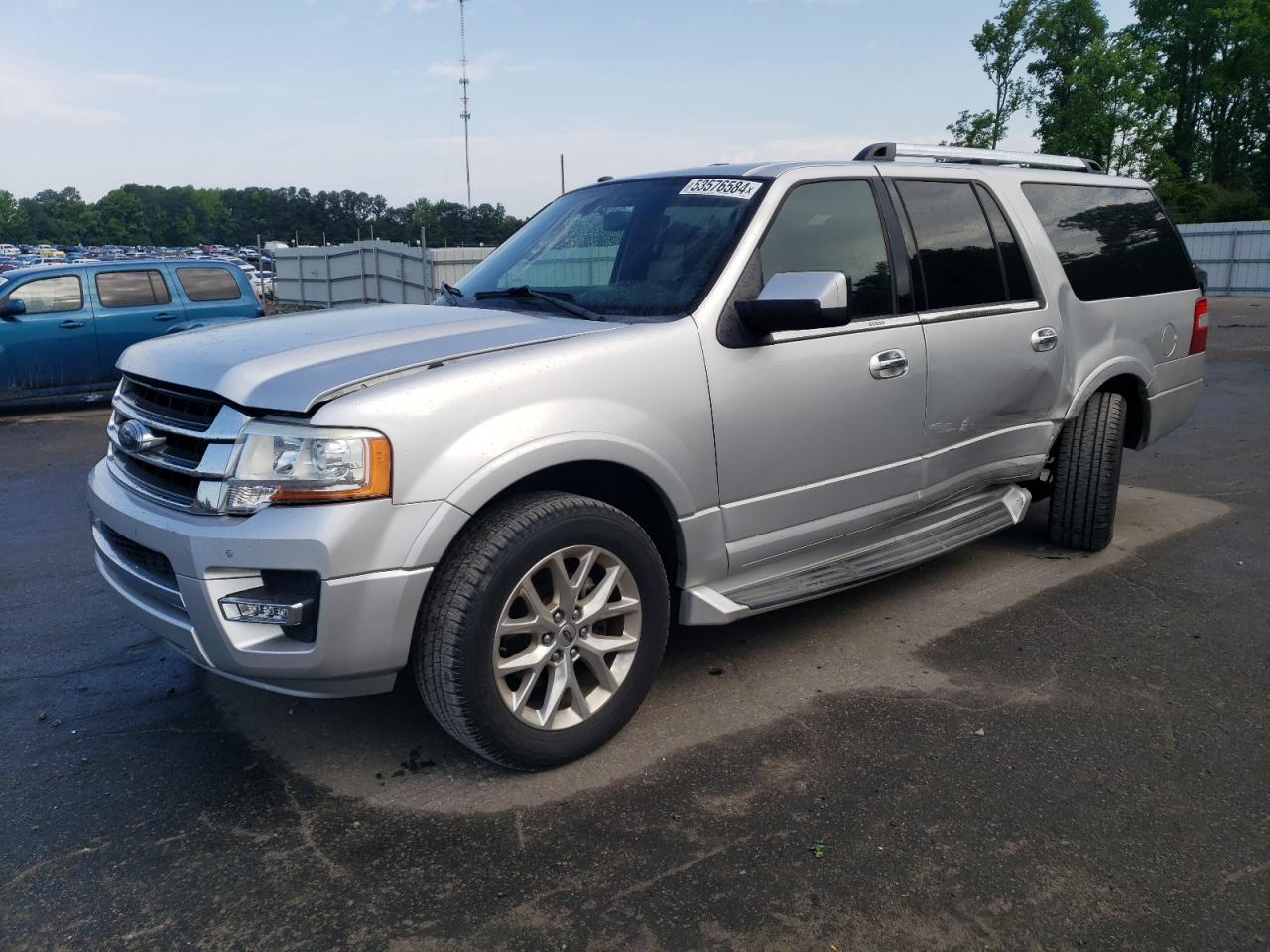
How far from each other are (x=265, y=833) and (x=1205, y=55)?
65832 mm

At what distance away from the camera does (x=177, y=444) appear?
9.91 feet

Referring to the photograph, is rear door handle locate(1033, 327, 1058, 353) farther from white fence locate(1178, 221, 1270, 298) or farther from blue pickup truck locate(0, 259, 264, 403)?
white fence locate(1178, 221, 1270, 298)

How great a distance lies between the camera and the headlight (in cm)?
265

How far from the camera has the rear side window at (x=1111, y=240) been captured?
4.88 meters

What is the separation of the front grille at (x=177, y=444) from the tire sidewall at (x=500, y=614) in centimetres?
→ 79

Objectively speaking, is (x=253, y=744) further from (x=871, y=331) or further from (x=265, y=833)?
(x=871, y=331)

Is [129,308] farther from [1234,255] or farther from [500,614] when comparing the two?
[1234,255]

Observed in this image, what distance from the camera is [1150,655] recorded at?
12.9ft

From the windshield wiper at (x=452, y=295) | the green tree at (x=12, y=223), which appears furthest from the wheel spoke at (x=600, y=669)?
the green tree at (x=12, y=223)

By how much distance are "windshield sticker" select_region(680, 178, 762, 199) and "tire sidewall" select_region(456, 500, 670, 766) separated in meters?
1.40

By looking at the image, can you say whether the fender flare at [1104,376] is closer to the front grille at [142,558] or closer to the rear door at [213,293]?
the front grille at [142,558]

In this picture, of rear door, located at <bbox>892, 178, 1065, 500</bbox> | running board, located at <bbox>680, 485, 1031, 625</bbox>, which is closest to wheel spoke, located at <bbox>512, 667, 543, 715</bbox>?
running board, located at <bbox>680, 485, 1031, 625</bbox>

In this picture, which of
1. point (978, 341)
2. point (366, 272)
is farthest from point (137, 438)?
point (366, 272)

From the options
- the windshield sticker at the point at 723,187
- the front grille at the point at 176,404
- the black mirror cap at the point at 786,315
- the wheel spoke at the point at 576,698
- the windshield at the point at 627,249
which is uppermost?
the windshield sticker at the point at 723,187
